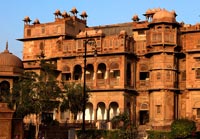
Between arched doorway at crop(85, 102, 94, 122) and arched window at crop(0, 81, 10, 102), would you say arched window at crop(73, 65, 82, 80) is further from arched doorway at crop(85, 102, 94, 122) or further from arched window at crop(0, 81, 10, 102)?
arched window at crop(0, 81, 10, 102)

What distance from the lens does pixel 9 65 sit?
4797cm

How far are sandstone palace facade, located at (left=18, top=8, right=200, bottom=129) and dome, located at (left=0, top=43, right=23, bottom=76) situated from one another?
9.10m

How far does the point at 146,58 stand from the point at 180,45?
4.54 m

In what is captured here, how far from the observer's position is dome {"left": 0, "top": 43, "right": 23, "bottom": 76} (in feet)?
154

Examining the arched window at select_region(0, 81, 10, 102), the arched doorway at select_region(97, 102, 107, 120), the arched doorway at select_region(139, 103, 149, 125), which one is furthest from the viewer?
the arched doorway at select_region(97, 102, 107, 120)

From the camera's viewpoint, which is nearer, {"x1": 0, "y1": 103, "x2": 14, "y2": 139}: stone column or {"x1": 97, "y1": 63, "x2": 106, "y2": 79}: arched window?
{"x1": 0, "y1": 103, "x2": 14, "y2": 139}: stone column

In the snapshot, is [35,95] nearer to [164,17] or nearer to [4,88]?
[4,88]

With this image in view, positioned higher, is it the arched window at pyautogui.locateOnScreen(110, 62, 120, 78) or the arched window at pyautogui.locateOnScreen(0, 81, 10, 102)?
the arched window at pyautogui.locateOnScreen(110, 62, 120, 78)

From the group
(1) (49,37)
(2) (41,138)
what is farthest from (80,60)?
(2) (41,138)

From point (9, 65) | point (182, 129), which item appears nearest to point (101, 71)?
point (9, 65)

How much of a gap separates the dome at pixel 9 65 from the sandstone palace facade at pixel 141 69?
9.10 meters

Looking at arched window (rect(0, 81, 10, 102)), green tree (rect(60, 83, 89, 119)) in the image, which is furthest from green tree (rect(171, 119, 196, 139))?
arched window (rect(0, 81, 10, 102))

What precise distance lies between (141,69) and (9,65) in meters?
17.0

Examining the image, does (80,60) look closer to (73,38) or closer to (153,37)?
(73,38)
